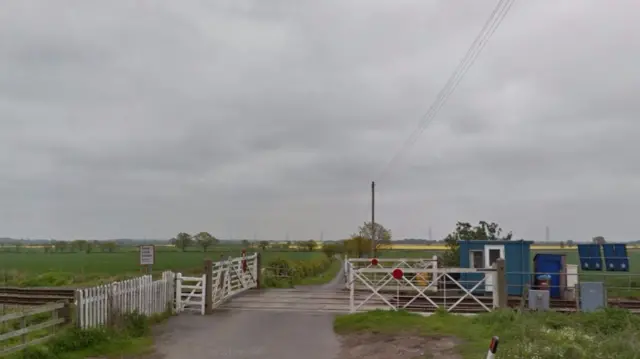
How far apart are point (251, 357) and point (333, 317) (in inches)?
201

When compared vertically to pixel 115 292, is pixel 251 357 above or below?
below

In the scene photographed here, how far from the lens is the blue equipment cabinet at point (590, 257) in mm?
21344

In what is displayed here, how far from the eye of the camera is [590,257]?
21516 millimetres

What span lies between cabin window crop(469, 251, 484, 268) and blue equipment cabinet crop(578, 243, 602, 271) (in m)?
4.04

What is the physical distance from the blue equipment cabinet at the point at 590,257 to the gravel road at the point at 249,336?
11033 millimetres

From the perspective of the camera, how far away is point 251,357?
36.1ft

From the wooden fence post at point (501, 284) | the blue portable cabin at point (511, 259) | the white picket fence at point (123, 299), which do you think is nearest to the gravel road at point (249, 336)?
the white picket fence at point (123, 299)

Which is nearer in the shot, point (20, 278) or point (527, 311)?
point (527, 311)

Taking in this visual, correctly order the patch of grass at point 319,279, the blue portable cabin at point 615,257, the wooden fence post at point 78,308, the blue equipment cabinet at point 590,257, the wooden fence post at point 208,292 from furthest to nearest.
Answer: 1. the patch of grass at point 319,279
2. the blue equipment cabinet at point 590,257
3. the blue portable cabin at point 615,257
4. the wooden fence post at point 208,292
5. the wooden fence post at point 78,308

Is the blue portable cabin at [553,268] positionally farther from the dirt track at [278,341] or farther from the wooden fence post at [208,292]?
the wooden fence post at [208,292]

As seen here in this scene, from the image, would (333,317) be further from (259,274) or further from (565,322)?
(259,274)

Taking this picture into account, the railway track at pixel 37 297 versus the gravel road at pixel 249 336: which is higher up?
the railway track at pixel 37 297

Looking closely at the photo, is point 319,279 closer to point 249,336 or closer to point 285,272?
point 285,272

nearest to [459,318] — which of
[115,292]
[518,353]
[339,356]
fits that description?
[339,356]
